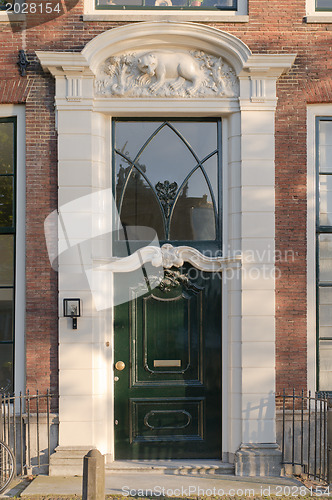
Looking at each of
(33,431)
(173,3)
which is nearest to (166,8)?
(173,3)

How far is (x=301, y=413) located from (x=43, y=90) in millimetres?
5588

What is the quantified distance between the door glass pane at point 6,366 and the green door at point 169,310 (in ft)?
4.77

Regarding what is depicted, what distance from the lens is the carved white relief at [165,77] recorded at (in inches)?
300

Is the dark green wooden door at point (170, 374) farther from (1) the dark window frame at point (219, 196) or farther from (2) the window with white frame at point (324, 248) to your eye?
(2) the window with white frame at point (324, 248)

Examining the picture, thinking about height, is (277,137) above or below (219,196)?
above

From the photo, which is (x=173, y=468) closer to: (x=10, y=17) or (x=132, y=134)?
(x=132, y=134)

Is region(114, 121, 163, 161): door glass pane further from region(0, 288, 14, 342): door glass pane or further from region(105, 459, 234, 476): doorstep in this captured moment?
region(105, 459, 234, 476): doorstep

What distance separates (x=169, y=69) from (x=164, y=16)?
2.29 feet

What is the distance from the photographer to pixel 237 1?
25.5 ft

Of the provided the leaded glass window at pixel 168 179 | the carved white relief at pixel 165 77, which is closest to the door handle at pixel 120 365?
the leaded glass window at pixel 168 179

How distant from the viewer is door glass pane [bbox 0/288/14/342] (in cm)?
772

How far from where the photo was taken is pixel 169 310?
7.71 metres

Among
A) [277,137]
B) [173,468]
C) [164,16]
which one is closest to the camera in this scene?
[173,468]

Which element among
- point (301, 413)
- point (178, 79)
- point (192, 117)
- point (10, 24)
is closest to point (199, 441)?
point (301, 413)
